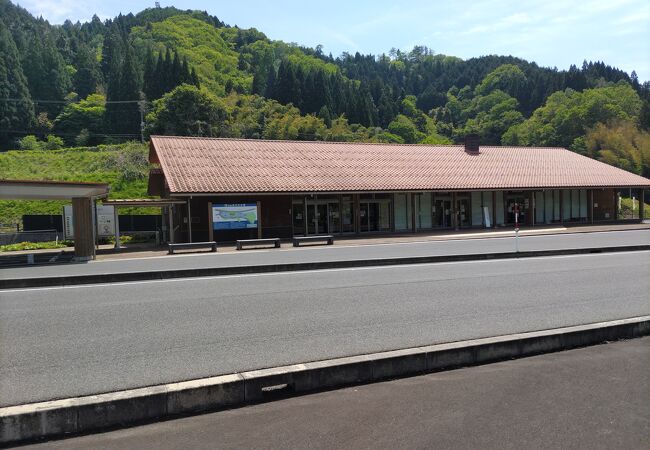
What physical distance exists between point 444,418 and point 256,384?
1604 millimetres

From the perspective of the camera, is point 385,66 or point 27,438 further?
point 385,66

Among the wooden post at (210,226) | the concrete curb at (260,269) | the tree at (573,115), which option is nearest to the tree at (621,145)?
the tree at (573,115)

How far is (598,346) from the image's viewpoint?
6.08m

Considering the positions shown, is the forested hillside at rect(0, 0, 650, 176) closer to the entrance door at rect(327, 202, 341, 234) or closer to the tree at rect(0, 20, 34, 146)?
the tree at rect(0, 20, 34, 146)

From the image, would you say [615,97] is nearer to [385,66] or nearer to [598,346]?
[385,66]

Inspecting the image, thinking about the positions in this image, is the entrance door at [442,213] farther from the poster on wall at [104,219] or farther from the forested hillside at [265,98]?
the forested hillside at [265,98]

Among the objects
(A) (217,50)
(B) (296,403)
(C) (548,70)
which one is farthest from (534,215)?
(A) (217,50)

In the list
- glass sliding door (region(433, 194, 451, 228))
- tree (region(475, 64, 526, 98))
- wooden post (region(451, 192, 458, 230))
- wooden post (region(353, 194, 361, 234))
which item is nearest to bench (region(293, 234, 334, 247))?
wooden post (region(353, 194, 361, 234))

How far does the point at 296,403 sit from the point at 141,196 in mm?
44390

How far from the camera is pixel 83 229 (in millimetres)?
18391

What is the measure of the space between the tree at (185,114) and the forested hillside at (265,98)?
0.12 m

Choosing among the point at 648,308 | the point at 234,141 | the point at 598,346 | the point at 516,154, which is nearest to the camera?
the point at 598,346

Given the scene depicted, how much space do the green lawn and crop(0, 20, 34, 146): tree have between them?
12.9 m

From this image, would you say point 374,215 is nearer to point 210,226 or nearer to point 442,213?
point 442,213
